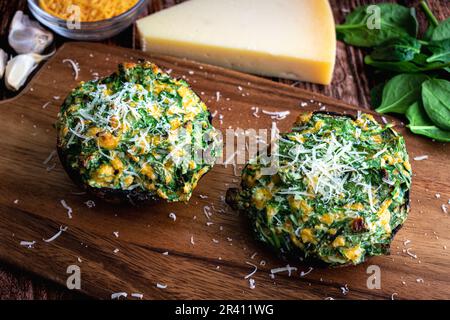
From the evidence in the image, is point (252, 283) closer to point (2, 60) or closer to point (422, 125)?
point (422, 125)

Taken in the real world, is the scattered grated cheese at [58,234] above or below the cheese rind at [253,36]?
below

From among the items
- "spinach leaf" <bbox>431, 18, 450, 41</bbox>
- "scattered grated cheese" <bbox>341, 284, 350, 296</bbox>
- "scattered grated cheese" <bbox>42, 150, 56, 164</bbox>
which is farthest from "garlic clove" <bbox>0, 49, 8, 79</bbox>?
"spinach leaf" <bbox>431, 18, 450, 41</bbox>

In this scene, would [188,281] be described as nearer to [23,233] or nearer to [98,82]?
[23,233]

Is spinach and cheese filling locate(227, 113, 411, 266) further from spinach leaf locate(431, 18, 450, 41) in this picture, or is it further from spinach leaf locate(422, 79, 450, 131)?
spinach leaf locate(431, 18, 450, 41)

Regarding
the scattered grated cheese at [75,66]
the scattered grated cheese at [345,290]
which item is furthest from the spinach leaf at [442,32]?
the scattered grated cheese at [75,66]

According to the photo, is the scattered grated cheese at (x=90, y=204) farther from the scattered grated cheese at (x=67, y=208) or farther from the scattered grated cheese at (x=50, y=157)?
the scattered grated cheese at (x=50, y=157)
